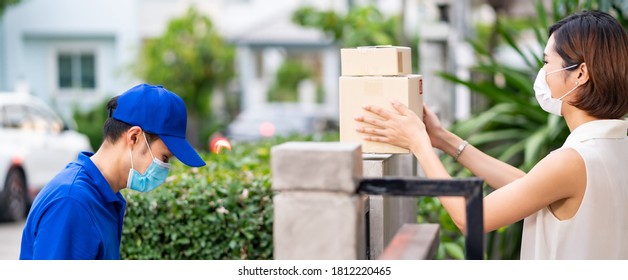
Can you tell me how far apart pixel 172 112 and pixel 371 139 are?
60cm

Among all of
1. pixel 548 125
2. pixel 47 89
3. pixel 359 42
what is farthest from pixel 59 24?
pixel 548 125

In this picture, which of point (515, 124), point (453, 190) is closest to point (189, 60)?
point (515, 124)

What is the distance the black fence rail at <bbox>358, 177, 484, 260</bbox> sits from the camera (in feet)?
7.29

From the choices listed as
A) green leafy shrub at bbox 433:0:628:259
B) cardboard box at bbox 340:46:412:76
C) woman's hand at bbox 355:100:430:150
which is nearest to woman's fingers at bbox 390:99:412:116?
woman's hand at bbox 355:100:430:150

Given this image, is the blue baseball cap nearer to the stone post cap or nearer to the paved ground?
the stone post cap

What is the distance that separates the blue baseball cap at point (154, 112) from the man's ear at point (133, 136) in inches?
0.6

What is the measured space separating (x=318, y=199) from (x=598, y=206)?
38.8 inches

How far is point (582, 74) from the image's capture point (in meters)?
2.79

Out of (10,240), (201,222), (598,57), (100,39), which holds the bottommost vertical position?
(10,240)

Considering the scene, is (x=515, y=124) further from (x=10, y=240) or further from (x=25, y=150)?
(x=25, y=150)

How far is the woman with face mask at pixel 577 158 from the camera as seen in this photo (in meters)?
2.71

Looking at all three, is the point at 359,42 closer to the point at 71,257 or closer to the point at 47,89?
the point at 71,257

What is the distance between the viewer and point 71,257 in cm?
258

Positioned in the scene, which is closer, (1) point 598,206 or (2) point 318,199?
(2) point 318,199
